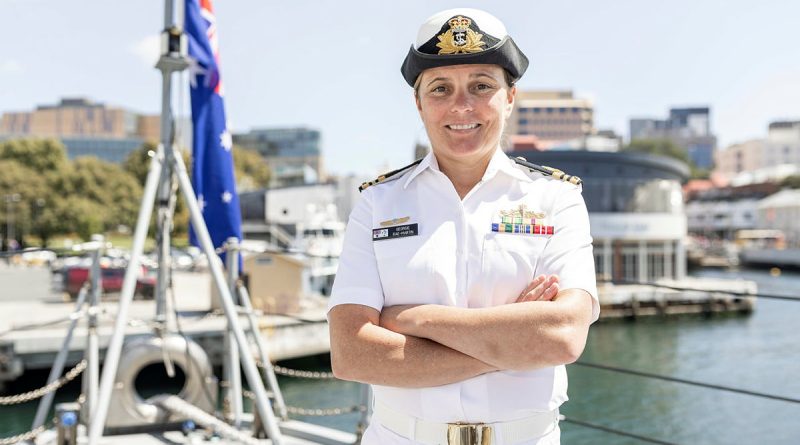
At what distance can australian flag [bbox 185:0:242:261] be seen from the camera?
4352 millimetres

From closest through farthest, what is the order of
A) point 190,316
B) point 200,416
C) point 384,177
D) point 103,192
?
point 384,177
point 200,416
point 190,316
point 103,192

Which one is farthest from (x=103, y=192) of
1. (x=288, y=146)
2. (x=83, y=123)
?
(x=83, y=123)

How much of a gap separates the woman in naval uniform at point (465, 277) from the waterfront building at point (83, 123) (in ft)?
430

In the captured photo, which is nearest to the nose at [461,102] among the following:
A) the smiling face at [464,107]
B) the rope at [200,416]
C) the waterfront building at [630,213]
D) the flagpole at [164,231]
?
the smiling face at [464,107]

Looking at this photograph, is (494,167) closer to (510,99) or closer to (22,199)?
(510,99)

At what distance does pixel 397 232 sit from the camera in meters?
1.69

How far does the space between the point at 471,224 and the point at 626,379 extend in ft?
53.3

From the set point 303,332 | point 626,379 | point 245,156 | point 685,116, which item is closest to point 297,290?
point 303,332

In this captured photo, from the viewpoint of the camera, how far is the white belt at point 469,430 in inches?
61.1

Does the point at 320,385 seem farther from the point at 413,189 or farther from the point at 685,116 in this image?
the point at 685,116

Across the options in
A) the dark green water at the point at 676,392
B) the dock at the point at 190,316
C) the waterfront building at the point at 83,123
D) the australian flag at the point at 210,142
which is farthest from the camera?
the waterfront building at the point at 83,123

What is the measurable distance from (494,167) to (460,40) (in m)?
0.32

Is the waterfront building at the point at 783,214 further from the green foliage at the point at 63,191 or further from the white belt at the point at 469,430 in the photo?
the white belt at the point at 469,430

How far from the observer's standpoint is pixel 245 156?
7231cm
